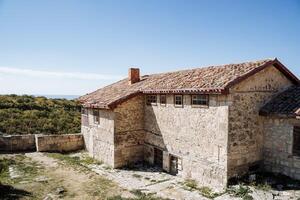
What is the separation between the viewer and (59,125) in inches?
1113

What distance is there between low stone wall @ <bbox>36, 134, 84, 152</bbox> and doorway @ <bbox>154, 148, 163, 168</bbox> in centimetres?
796

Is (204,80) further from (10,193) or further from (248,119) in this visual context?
(10,193)

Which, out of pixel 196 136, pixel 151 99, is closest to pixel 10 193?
pixel 196 136

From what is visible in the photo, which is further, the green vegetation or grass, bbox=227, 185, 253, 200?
the green vegetation

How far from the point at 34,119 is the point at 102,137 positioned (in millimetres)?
13919

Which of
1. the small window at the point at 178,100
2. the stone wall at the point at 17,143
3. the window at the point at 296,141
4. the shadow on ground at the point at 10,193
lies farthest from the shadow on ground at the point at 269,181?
the stone wall at the point at 17,143

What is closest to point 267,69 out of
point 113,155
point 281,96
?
point 281,96

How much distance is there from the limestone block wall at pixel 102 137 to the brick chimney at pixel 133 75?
12.7 ft

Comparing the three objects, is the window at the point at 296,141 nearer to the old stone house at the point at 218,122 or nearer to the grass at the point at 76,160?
the old stone house at the point at 218,122

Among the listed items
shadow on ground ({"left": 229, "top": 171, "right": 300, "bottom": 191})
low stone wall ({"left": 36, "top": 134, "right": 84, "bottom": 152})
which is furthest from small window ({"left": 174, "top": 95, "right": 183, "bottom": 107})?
low stone wall ({"left": 36, "top": 134, "right": 84, "bottom": 152})

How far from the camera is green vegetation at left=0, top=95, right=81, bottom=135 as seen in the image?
26.5m

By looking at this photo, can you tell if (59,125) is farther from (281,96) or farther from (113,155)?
(281,96)

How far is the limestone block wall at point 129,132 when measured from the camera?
56.2 feet

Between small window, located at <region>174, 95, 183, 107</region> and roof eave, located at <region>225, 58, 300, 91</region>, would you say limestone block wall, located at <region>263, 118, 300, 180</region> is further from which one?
small window, located at <region>174, 95, 183, 107</region>
